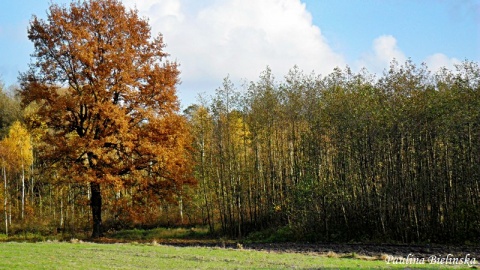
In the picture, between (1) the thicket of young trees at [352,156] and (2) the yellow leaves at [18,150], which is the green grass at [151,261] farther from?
(2) the yellow leaves at [18,150]

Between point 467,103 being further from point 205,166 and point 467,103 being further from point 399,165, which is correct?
point 205,166

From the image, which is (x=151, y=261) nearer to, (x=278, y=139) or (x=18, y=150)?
(x=278, y=139)

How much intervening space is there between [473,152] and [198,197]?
23.8 metres

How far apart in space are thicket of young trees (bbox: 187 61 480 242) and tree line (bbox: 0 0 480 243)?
75mm

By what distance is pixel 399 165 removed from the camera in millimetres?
27141

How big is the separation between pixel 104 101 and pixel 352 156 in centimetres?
1557

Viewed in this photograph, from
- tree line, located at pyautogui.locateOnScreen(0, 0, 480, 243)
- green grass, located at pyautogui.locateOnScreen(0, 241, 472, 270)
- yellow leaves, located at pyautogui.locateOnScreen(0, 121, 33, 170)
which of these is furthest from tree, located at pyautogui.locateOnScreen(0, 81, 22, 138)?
green grass, located at pyautogui.locateOnScreen(0, 241, 472, 270)

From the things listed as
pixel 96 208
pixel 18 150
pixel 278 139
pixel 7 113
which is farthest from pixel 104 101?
pixel 7 113

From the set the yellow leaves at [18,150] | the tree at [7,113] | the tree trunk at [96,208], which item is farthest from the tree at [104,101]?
the tree at [7,113]

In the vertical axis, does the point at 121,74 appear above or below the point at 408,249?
above

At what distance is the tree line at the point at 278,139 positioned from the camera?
84.7ft

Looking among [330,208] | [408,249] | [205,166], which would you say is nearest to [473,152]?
[408,249]

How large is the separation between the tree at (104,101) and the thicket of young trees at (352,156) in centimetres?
634

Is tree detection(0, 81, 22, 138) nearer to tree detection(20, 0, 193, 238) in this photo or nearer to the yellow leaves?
the yellow leaves
